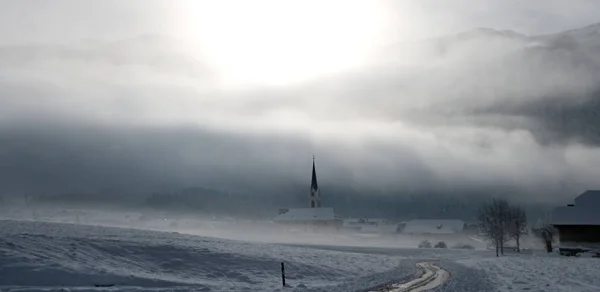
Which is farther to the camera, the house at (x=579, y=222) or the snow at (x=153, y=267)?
the house at (x=579, y=222)

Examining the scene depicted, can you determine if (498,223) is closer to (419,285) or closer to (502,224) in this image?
(502,224)

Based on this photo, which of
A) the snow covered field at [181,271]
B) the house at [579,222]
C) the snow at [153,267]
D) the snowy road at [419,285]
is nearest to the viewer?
the snow covered field at [181,271]

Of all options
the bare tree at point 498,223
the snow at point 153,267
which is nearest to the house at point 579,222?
the bare tree at point 498,223

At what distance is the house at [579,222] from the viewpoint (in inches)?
2928

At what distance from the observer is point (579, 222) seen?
7475cm

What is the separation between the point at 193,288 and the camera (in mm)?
28688

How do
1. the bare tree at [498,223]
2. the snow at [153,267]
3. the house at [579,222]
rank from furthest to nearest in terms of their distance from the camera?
the bare tree at [498,223] < the house at [579,222] < the snow at [153,267]

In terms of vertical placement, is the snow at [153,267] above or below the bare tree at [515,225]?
below

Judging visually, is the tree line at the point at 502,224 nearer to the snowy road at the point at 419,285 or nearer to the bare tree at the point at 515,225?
the bare tree at the point at 515,225

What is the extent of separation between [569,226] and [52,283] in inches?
2776

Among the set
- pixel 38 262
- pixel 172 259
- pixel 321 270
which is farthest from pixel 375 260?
pixel 38 262

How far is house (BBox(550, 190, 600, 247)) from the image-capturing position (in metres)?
74.4

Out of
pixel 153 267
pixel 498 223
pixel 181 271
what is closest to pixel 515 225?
pixel 498 223

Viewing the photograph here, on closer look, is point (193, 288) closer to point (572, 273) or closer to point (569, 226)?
point (572, 273)
